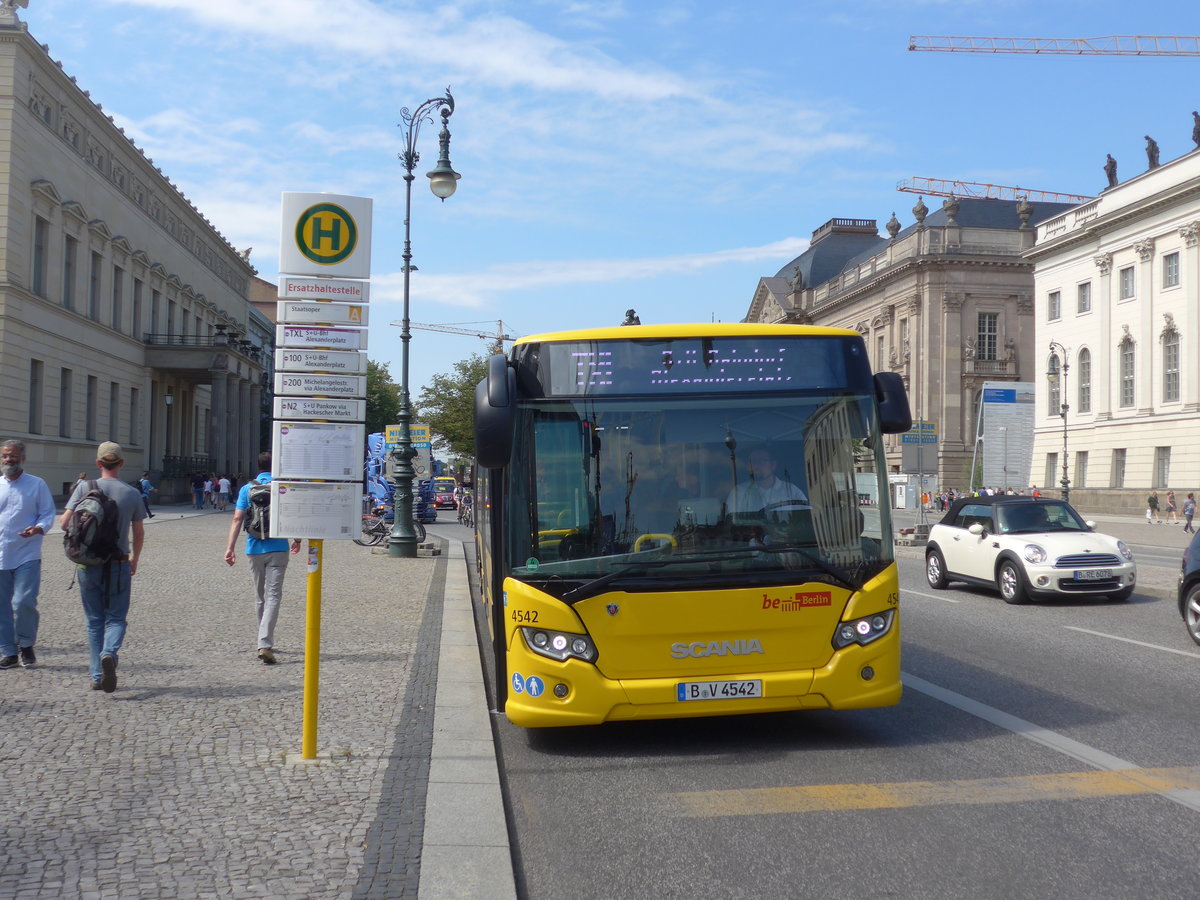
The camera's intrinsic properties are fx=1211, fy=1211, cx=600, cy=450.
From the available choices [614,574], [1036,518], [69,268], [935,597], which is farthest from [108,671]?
[69,268]

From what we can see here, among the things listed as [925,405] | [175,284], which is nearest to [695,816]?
[175,284]

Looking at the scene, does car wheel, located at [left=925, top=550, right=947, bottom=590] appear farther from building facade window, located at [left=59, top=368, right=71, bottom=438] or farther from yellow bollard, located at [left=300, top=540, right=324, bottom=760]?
building facade window, located at [left=59, top=368, right=71, bottom=438]

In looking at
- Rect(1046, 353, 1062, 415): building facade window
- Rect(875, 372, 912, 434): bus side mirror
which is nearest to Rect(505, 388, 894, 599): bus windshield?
Rect(875, 372, 912, 434): bus side mirror

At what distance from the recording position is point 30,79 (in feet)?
143

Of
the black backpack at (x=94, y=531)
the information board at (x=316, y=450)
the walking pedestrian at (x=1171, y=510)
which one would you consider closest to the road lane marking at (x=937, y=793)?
the information board at (x=316, y=450)

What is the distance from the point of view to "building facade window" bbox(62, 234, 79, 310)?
4856 centimetres

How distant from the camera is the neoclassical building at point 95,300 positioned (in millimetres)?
42781

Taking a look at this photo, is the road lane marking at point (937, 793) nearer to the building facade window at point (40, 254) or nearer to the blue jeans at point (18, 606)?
the blue jeans at point (18, 606)

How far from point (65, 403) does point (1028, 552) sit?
4291cm

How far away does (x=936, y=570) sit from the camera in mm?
17922

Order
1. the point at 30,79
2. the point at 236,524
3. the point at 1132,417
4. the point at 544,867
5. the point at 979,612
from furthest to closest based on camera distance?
the point at 1132,417
the point at 30,79
the point at 979,612
the point at 236,524
the point at 544,867

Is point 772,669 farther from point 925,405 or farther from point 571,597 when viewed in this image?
point 925,405

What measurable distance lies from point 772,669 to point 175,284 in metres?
63.7

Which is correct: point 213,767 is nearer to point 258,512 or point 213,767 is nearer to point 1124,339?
point 258,512
